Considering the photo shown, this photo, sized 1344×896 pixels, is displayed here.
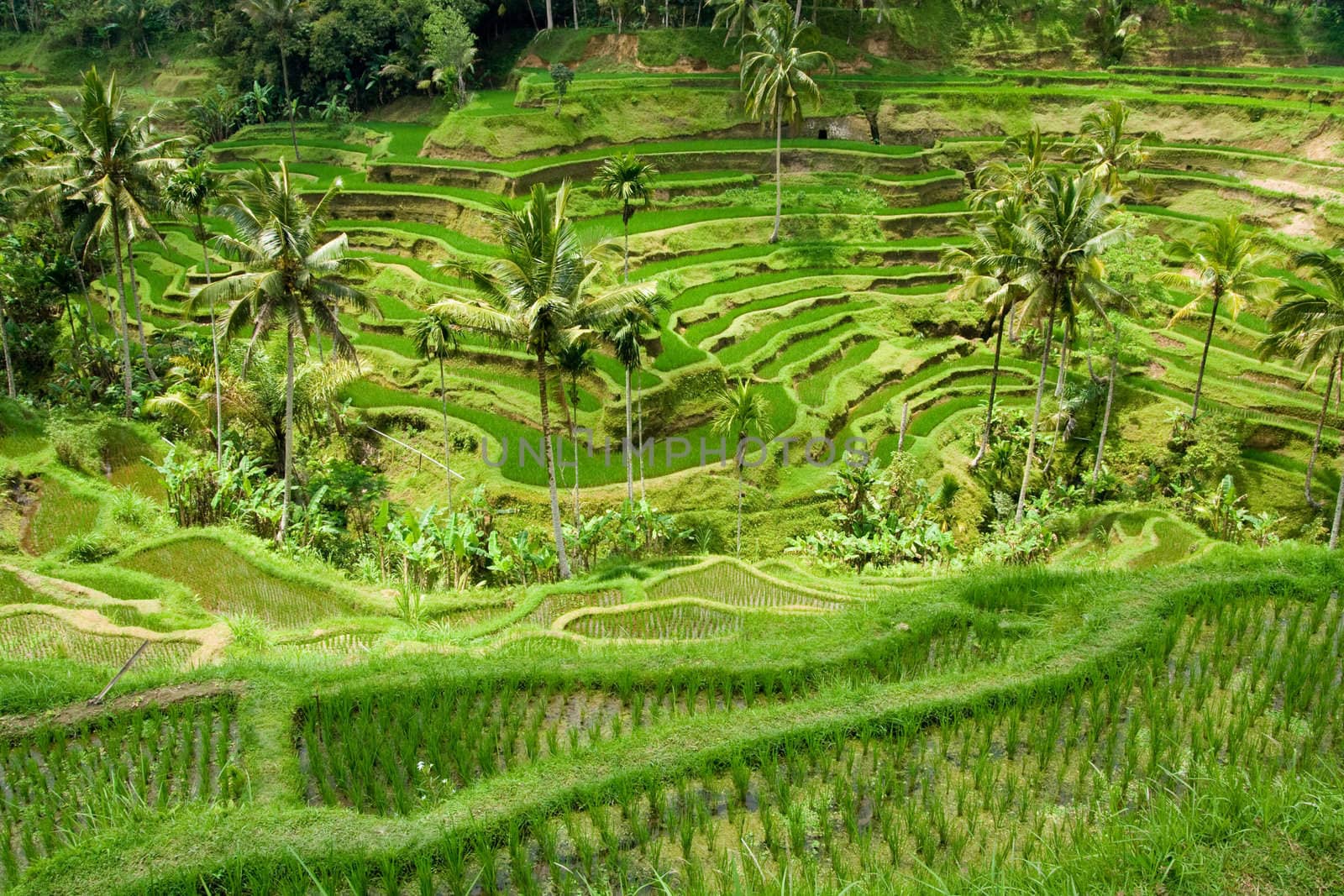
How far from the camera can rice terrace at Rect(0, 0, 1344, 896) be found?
30.7 feet

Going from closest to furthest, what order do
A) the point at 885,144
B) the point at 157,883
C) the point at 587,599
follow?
the point at 157,883
the point at 587,599
the point at 885,144

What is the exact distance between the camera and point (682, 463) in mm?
26719

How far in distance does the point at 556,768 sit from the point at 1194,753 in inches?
264

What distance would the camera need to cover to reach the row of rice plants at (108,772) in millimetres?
9164

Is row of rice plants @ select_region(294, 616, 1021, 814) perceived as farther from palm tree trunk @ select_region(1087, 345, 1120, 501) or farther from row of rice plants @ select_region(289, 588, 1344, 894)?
palm tree trunk @ select_region(1087, 345, 1120, 501)

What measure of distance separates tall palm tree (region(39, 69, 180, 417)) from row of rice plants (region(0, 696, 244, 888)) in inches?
709

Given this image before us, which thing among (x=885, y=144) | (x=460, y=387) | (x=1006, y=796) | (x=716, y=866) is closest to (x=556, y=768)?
(x=716, y=866)

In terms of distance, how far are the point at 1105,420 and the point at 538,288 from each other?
17.9 meters

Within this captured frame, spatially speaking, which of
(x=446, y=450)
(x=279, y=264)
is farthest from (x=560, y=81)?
(x=279, y=264)

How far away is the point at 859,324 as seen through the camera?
113 feet

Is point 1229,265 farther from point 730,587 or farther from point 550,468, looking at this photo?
point 550,468

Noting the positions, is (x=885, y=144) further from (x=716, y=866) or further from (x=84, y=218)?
(x=716, y=866)

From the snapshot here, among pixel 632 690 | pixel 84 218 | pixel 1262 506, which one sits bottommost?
pixel 1262 506

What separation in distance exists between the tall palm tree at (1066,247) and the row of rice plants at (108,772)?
19329 mm
